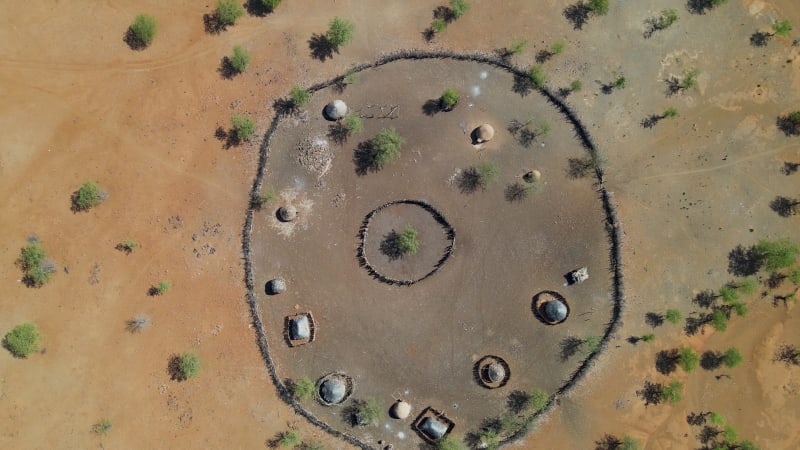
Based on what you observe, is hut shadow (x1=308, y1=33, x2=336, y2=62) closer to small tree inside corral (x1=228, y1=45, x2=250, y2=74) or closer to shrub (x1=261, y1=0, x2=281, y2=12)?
shrub (x1=261, y1=0, x2=281, y2=12)

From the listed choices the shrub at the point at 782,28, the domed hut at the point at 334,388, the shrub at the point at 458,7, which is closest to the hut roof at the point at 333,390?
the domed hut at the point at 334,388

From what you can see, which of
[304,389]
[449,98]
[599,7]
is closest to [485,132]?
[449,98]

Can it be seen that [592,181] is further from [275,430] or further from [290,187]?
[275,430]

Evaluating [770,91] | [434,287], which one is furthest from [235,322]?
[770,91]

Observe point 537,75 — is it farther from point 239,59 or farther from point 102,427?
point 102,427

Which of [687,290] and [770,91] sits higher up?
[770,91]

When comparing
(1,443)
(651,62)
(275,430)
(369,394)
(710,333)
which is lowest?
(1,443)
